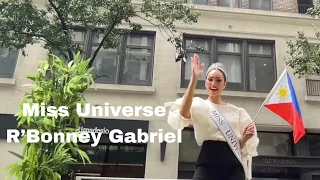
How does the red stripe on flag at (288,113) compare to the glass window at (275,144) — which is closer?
the red stripe on flag at (288,113)

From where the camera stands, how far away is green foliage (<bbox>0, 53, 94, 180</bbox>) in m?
2.84

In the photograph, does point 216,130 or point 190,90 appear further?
point 216,130

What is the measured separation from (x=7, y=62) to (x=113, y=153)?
15.3 ft

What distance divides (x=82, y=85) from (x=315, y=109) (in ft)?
31.4

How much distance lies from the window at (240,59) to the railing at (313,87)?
1.14m

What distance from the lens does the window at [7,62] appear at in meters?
10.6

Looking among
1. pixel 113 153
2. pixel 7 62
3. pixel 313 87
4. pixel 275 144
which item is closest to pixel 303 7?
pixel 313 87

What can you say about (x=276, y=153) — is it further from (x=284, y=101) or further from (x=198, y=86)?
(x=284, y=101)

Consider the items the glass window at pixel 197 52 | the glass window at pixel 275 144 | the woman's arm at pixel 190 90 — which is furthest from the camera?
the glass window at pixel 197 52

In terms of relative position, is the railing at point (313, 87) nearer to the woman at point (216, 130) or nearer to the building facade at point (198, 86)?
the building facade at point (198, 86)

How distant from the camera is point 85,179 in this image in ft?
11.2

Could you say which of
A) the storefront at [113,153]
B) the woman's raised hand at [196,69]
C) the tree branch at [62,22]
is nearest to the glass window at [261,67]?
the storefront at [113,153]

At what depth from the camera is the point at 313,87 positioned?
11117mm

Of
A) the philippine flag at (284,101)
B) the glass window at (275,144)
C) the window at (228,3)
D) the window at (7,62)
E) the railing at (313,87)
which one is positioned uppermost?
the window at (228,3)
